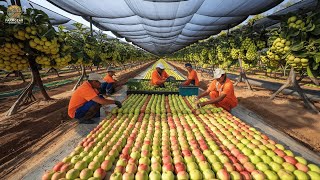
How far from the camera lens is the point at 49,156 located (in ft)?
14.6

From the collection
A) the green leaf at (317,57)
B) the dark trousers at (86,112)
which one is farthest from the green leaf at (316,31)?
the dark trousers at (86,112)

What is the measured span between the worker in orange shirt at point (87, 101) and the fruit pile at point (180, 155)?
1.10 metres

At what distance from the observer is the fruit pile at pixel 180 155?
260 centimetres

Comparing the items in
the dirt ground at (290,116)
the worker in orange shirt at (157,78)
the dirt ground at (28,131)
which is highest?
the worker in orange shirt at (157,78)

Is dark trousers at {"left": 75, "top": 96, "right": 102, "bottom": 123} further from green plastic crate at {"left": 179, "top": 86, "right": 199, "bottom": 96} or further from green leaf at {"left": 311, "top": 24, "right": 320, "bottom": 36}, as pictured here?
green leaf at {"left": 311, "top": 24, "right": 320, "bottom": 36}

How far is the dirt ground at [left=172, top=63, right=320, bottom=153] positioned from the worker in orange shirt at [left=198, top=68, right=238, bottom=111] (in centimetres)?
177

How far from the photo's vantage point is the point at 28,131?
20.0ft

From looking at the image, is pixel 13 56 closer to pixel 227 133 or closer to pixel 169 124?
pixel 169 124

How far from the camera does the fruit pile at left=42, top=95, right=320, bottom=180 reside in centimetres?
260

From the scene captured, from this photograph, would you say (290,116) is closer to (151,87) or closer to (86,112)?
(151,87)

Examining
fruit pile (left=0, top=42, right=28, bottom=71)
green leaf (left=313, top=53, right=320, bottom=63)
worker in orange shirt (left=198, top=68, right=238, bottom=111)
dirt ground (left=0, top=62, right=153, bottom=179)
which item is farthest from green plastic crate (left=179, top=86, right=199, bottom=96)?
fruit pile (left=0, top=42, right=28, bottom=71)

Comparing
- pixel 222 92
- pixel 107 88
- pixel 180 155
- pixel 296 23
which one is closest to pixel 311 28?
pixel 296 23

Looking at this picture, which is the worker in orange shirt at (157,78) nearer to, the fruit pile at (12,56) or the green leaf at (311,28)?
the fruit pile at (12,56)

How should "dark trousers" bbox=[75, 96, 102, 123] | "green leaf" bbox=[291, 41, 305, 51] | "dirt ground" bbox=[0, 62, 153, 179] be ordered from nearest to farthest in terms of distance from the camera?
"dirt ground" bbox=[0, 62, 153, 179] < "green leaf" bbox=[291, 41, 305, 51] < "dark trousers" bbox=[75, 96, 102, 123]
